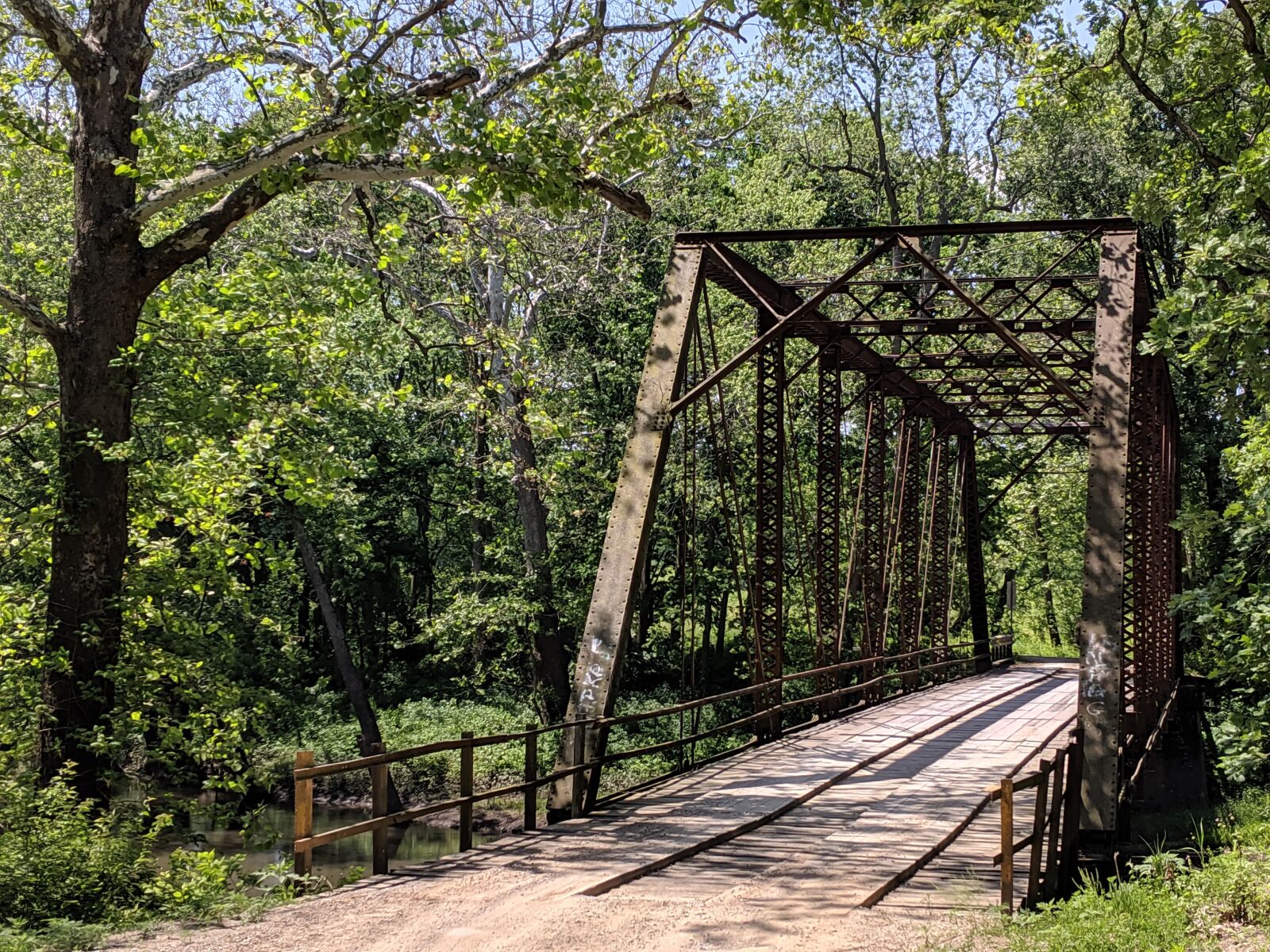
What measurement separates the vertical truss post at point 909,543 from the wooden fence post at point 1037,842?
1478cm

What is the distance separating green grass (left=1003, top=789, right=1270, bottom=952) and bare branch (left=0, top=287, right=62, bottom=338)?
29.7 ft

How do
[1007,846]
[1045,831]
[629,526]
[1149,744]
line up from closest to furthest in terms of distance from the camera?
1. [1007,846]
2. [1045,831]
3. [629,526]
4. [1149,744]

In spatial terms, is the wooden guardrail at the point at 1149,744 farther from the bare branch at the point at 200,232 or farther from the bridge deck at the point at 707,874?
the bare branch at the point at 200,232

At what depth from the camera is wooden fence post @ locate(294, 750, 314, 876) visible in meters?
8.09

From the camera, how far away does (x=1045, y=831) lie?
9117 millimetres

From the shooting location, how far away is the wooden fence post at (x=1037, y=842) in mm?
7709

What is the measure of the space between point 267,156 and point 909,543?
18213 millimetres

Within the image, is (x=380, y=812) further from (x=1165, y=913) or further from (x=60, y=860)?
(x=1165, y=913)

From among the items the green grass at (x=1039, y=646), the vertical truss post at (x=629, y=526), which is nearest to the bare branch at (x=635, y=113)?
the vertical truss post at (x=629, y=526)

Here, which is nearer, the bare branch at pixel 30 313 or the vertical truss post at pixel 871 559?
the bare branch at pixel 30 313

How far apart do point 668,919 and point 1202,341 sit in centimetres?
614

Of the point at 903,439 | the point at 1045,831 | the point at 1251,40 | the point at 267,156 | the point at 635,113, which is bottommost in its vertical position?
the point at 1045,831

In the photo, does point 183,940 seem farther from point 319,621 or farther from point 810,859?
point 319,621

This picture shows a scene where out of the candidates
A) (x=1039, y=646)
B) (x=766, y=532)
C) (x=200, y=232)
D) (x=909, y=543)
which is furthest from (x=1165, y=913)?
(x=1039, y=646)
